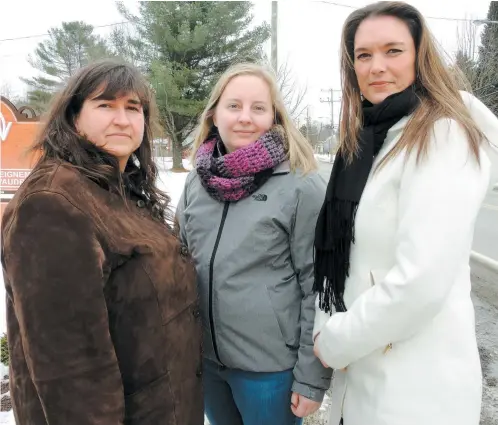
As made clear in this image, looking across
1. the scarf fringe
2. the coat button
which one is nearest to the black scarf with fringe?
the scarf fringe

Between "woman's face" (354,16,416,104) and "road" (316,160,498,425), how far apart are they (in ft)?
1.40

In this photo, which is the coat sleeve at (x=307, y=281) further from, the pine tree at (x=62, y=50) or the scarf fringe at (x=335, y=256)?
the pine tree at (x=62, y=50)

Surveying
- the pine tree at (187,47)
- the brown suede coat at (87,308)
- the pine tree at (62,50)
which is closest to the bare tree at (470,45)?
the pine tree at (187,47)

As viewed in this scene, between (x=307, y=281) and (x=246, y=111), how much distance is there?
2.51 ft

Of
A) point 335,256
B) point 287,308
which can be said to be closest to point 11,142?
point 287,308

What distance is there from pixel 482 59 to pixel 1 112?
738 inches

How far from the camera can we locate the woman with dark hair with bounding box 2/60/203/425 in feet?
3.80

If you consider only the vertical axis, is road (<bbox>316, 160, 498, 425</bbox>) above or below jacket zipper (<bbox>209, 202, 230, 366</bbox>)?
below

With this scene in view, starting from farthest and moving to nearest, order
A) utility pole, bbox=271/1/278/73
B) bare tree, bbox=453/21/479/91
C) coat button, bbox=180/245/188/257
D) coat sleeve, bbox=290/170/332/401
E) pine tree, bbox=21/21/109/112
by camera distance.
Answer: pine tree, bbox=21/21/109/112, bare tree, bbox=453/21/479/91, utility pole, bbox=271/1/278/73, coat sleeve, bbox=290/170/332/401, coat button, bbox=180/245/188/257

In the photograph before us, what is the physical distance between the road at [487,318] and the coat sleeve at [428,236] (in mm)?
323

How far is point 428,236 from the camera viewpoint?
4.05 feet

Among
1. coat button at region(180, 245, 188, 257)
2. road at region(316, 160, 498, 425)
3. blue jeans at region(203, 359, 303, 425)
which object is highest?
coat button at region(180, 245, 188, 257)

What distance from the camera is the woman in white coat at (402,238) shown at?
125cm

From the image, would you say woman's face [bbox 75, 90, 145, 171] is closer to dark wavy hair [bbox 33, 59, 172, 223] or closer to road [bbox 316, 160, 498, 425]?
dark wavy hair [bbox 33, 59, 172, 223]
